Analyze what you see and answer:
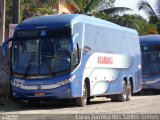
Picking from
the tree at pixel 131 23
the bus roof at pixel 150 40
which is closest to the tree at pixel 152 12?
the tree at pixel 131 23

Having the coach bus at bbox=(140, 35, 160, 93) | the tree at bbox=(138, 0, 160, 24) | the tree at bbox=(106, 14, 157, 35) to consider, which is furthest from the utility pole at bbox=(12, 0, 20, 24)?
the tree at bbox=(138, 0, 160, 24)

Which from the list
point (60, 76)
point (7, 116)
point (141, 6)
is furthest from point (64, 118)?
point (141, 6)

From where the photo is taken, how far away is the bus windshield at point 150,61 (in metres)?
31.1

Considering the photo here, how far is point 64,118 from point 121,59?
31.7ft

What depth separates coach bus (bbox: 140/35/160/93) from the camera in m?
31.0

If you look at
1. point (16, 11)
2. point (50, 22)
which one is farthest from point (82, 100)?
point (16, 11)

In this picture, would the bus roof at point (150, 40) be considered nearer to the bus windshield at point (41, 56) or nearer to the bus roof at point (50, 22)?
the bus roof at point (50, 22)

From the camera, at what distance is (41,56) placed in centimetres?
1855

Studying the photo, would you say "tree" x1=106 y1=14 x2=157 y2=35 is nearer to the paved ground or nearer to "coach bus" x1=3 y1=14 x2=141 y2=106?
the paved ground

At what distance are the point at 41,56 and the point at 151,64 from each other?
13.9m

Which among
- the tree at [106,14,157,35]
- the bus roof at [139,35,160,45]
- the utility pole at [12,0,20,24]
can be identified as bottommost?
the bus roof at [139,35,160,45]

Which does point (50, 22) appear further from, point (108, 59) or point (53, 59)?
point (108, 59)

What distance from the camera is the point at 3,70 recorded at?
827 inches

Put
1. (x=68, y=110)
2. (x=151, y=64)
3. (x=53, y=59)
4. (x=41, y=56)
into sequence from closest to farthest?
(x=68, y=110), (x=53, y=59), (x=41, y=56), (x=151, y=64)
